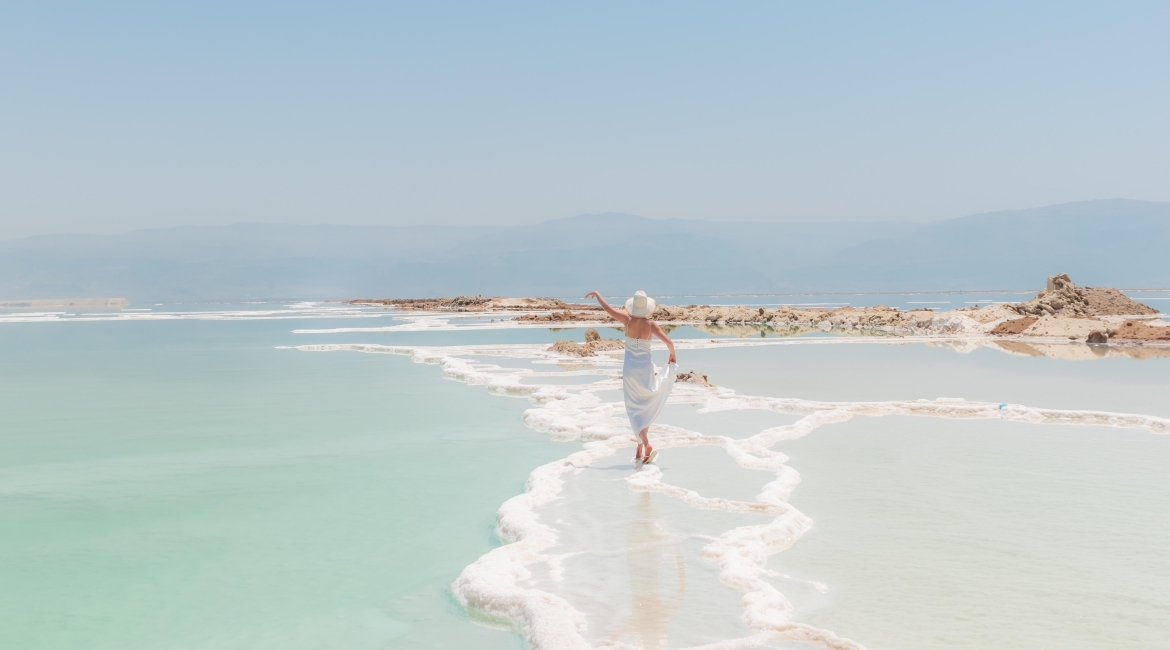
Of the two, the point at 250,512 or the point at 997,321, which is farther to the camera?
the point at 997,321

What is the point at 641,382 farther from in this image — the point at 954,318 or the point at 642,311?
the point at 954,318

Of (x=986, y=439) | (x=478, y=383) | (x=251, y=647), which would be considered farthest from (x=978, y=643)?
(x=478, y=383)

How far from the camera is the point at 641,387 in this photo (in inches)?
293

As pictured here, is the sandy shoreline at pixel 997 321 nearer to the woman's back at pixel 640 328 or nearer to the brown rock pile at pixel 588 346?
the brown rock pile at pixel 588 346

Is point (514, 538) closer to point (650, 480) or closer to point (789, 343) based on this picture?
point (650, 480)

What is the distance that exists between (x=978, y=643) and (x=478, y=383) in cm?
1123

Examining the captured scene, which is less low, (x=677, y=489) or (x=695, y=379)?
(x=695, y=379)

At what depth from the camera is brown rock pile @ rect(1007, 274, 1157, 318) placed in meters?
27.0

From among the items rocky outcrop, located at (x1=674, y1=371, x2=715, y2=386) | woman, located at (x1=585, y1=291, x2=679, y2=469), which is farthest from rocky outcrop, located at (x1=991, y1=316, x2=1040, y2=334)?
woman, located at (x1=585, y1=291, x2=679, y2=469)

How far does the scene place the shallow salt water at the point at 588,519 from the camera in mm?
4055

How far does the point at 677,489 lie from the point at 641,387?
3.86ft

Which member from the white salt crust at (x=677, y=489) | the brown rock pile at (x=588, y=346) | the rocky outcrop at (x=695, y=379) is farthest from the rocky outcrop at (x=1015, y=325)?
the white salt crust at (x=677, y=489)

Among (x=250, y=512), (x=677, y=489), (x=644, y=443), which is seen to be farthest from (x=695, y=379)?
(x=250, y=512)

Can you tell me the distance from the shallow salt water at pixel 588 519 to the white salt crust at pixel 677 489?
0.12 ft
